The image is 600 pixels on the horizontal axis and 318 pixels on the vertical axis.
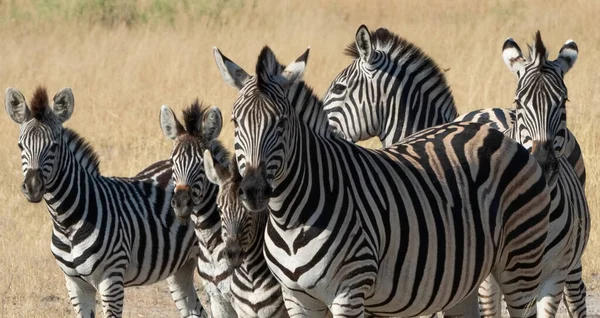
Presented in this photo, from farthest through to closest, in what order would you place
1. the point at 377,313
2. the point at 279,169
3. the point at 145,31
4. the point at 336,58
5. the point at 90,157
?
1. the point at 145,31
2. the point at 336,58
3. the point at 90,157
4. the point at 377,313
5. the point at 279,169

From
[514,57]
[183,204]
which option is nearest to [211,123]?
[183,204]

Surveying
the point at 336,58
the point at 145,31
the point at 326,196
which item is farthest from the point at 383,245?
the point at 145,31

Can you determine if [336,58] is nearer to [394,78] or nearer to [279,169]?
[394,78]

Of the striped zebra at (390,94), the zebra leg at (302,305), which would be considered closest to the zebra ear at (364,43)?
the striped zebra at (390,94)

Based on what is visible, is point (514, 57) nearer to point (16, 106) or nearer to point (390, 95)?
point (390, 95)

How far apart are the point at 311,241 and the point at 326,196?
24 cm

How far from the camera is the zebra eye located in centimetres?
920

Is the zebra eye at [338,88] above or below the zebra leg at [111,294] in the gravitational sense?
above

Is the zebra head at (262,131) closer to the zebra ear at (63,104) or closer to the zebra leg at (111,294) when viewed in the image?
the zebra leg at (111,294)

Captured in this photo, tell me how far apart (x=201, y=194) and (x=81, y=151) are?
181 cm

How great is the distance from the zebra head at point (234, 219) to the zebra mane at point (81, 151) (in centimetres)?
254

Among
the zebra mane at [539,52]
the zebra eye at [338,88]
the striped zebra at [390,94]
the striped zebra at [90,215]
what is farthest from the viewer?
the zebra eye at [338,88]

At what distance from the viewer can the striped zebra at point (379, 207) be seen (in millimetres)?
5051

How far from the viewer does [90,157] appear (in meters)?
8.46
